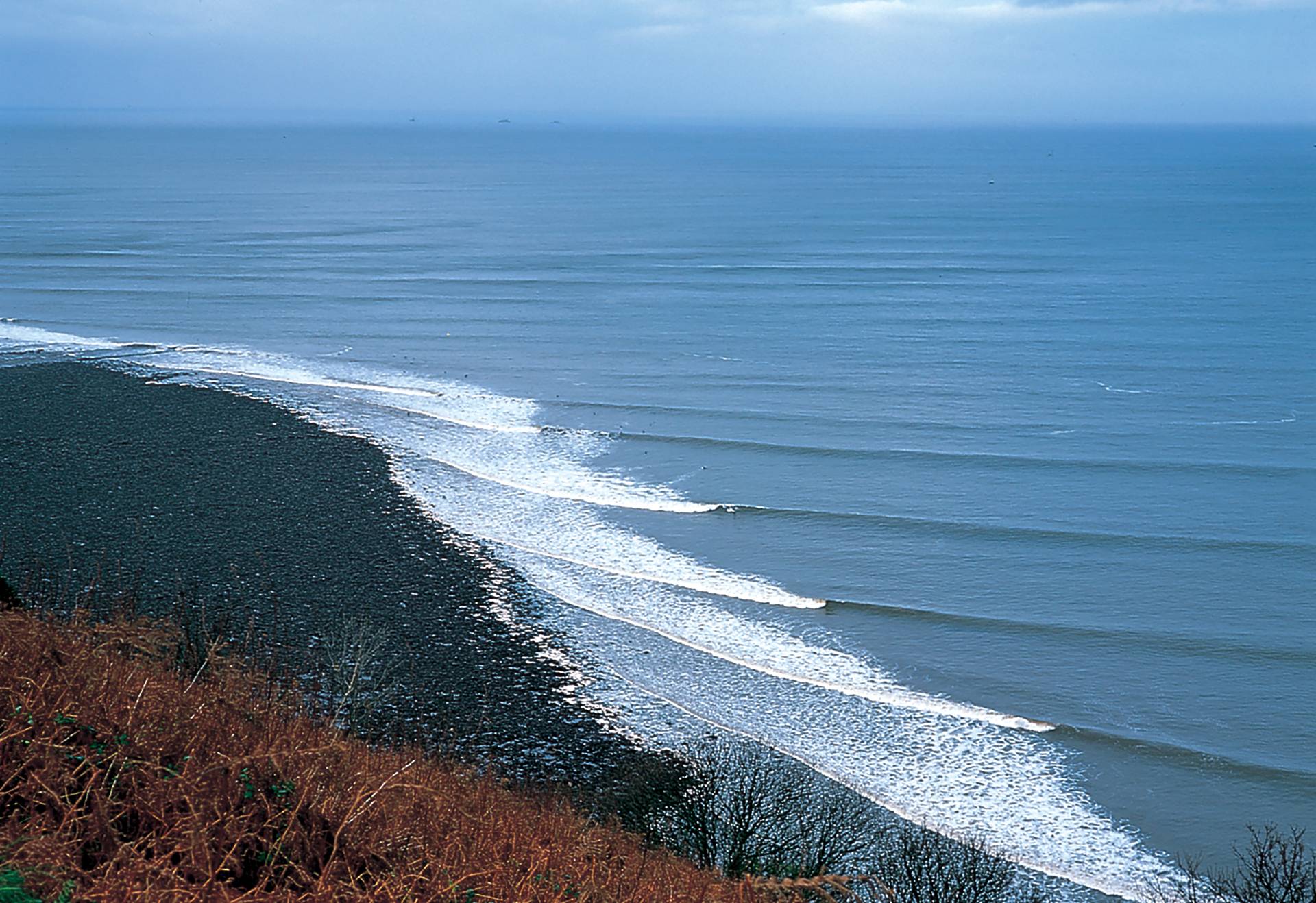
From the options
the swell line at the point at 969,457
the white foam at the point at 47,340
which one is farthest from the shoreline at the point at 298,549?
the white foam at the point at 47,340

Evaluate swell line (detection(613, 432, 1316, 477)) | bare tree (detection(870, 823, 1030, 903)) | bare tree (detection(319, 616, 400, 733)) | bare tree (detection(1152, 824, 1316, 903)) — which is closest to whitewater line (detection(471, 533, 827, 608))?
bare tree (detection(319, 616, 400, 733))

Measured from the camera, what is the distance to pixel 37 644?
10258 millimetres

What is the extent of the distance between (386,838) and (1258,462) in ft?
92.8

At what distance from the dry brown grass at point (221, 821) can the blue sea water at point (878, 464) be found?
8.37 m

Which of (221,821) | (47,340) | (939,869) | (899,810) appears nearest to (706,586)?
(899,810)

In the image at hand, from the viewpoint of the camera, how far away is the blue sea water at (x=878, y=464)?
58.2 feet

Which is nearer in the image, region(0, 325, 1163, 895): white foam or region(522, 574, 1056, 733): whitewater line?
region(0, 325, 1163, 895): white foam

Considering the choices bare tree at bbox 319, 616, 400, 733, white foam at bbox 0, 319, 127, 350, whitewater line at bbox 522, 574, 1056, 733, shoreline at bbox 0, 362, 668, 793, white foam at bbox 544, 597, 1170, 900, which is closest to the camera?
white foam at bbox 544, 597, 1170, 900

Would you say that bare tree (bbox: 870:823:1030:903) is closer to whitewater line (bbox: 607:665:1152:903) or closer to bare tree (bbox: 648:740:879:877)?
whitewater line (bbox: 607:665:1152:903)

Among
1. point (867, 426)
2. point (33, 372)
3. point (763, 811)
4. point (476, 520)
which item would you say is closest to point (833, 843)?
point (763, 811)

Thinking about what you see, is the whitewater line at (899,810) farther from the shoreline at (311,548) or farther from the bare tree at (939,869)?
the bare tree at (939,869)

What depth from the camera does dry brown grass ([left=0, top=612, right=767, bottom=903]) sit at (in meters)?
7.16

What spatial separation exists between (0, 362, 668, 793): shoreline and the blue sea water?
120 cm

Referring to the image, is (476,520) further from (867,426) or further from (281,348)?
(281,348)
